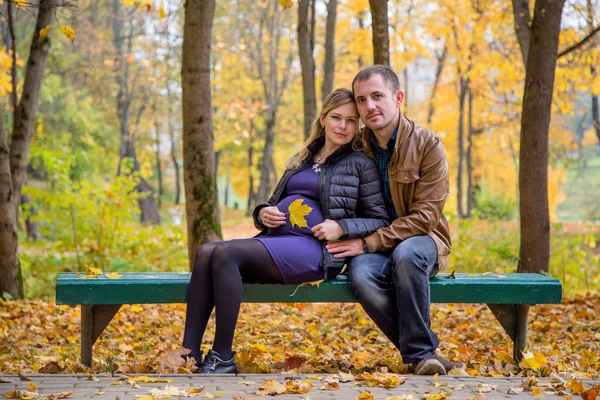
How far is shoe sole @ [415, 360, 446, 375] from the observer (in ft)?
12.3

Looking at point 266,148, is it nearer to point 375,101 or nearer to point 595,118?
point 595,118

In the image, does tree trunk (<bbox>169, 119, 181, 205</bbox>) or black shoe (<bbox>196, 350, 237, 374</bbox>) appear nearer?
black shoe (<bbox>196, 350, 237, 374</bbox>)

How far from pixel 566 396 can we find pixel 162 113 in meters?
29.1

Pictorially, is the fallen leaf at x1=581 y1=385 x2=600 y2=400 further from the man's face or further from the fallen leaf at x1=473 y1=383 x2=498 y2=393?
the man's face

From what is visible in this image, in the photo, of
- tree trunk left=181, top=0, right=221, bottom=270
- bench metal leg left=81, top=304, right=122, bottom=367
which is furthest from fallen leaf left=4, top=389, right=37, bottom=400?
tree trunk left=181, top=0, right=221, bottom=270

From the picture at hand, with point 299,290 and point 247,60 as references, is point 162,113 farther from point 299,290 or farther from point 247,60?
point 299,290

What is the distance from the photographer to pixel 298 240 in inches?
162

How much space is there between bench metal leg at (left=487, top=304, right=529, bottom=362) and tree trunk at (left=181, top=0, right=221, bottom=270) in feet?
10.7

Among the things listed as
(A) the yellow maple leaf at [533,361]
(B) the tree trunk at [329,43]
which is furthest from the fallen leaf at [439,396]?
(B) the tree trunk at [329,43]

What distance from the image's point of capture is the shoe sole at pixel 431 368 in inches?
147

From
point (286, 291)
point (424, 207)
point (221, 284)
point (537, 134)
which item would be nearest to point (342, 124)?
point (424, 207)

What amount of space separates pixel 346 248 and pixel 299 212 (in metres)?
0.36

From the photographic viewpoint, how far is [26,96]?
26.9ft

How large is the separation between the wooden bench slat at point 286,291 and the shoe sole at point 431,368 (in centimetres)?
46
